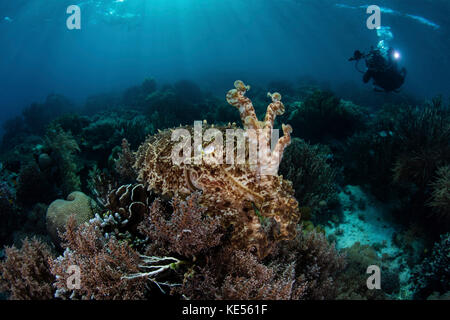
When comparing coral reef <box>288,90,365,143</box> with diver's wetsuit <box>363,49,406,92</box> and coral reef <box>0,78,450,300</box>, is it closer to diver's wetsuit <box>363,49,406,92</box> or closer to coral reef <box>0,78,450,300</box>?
coral reef <box>0,78,450,300</box>

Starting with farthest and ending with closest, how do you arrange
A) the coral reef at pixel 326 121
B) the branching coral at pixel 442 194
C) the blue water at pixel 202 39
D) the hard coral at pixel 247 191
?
1. the blue water at pixel 202 39
2. the coral reef at pixel 326 121
3. the branching coral at pixel 442 194
4. the hard coral at pixel 247 191

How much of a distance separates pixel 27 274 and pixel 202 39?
112m

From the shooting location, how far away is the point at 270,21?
196 feet

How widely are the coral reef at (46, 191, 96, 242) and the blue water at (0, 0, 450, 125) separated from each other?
104 ft

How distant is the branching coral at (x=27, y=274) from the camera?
257cm

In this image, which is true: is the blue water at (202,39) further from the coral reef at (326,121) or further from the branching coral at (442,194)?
the branching coral at (442,194)

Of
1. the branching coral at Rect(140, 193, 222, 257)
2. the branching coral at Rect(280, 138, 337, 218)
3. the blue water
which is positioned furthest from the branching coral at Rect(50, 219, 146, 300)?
the blue water

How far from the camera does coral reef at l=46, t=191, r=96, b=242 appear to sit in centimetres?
409

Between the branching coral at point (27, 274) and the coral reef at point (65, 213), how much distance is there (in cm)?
100

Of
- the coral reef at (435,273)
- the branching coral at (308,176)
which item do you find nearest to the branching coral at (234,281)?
the branching coral at (308,176)

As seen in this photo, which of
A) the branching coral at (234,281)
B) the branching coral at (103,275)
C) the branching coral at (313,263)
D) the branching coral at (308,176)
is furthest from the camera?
the branching coral at (308,176)

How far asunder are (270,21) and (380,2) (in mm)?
37829
